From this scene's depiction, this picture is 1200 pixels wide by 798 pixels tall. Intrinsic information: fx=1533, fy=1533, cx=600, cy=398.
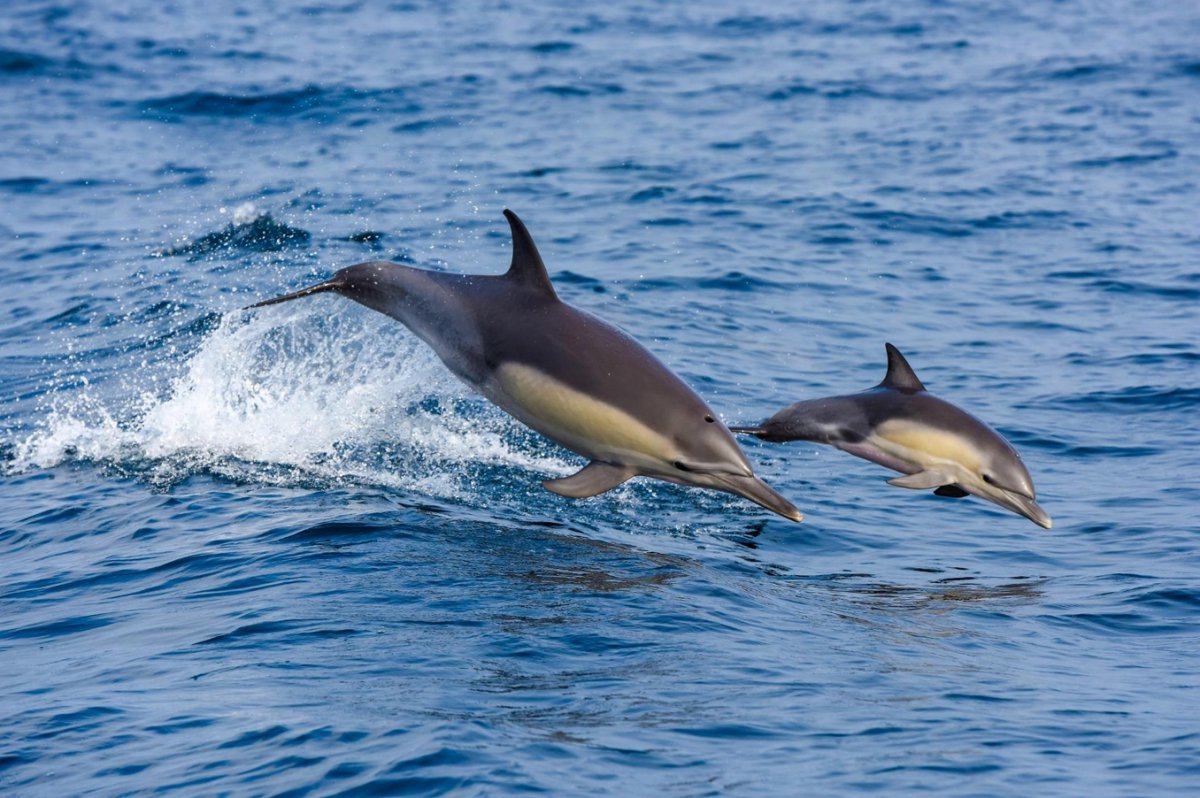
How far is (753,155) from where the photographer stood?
2372cm

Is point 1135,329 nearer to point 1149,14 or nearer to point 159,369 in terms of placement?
point 159,369

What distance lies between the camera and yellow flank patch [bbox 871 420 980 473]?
9602 mm

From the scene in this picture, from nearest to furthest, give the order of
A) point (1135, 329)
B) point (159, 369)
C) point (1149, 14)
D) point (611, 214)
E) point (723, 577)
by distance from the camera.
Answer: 1. point (723, 577)
2. point (159, 369)
3. point (1135, 329)
4. point (611, 214)
5. point (1149, 14)

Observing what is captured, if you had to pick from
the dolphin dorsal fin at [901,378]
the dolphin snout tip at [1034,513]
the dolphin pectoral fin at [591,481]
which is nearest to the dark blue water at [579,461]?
the dolphin snout tip at [1034,513]

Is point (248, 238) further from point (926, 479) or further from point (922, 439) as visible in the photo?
point (926, 479)

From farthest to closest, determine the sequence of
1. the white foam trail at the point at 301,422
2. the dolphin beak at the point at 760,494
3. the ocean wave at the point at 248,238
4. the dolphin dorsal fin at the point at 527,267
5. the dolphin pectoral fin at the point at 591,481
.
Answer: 1. the ocean wave at the point at 248,238
2. the white foam trail at the point at 301,422
3. the dolphin dorsal fin at the point at 527,267
4. the dolphin beak at the point at 760,494
5. the dolphin pectoral fin at the point at 591,481

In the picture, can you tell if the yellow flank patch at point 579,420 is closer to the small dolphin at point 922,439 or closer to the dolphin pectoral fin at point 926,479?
the small dolphin at point 922,439

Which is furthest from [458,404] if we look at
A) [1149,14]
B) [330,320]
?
[1149,14]

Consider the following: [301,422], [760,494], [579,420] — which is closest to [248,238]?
[301,422]

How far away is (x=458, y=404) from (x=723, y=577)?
12.5 feet

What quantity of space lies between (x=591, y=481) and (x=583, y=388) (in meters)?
0.51

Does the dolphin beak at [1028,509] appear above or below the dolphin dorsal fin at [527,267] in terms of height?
below

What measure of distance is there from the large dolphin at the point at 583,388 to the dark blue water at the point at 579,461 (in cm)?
66

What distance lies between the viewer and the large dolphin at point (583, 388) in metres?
8.18
